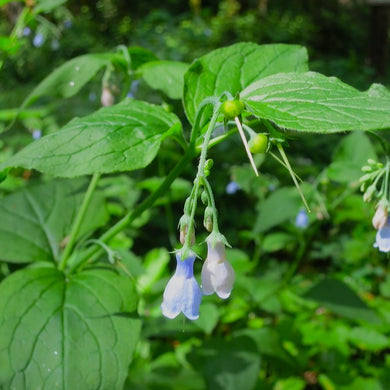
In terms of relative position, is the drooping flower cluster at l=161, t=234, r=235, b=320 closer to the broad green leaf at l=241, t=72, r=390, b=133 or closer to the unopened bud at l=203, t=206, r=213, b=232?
the unopened bud at l=203, t=206, r=213, b=232

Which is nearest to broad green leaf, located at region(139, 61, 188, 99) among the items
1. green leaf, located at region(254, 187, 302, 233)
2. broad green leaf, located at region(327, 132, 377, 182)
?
broad green leaf, located at region(327, 132, 377, 182)

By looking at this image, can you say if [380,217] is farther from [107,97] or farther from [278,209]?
[278,209]

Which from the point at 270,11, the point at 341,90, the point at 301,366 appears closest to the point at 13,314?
the point at 341,90

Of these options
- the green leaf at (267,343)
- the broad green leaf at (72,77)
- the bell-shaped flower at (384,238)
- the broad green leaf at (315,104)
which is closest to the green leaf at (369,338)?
the green leaf at (267,343)

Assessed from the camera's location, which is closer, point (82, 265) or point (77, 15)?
point (82, 265)

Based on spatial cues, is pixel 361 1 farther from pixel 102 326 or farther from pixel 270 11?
pixel 102 326

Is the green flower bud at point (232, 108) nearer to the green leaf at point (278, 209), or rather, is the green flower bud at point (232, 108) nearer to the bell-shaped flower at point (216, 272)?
the bell-shaped flower at point (216, 272)
